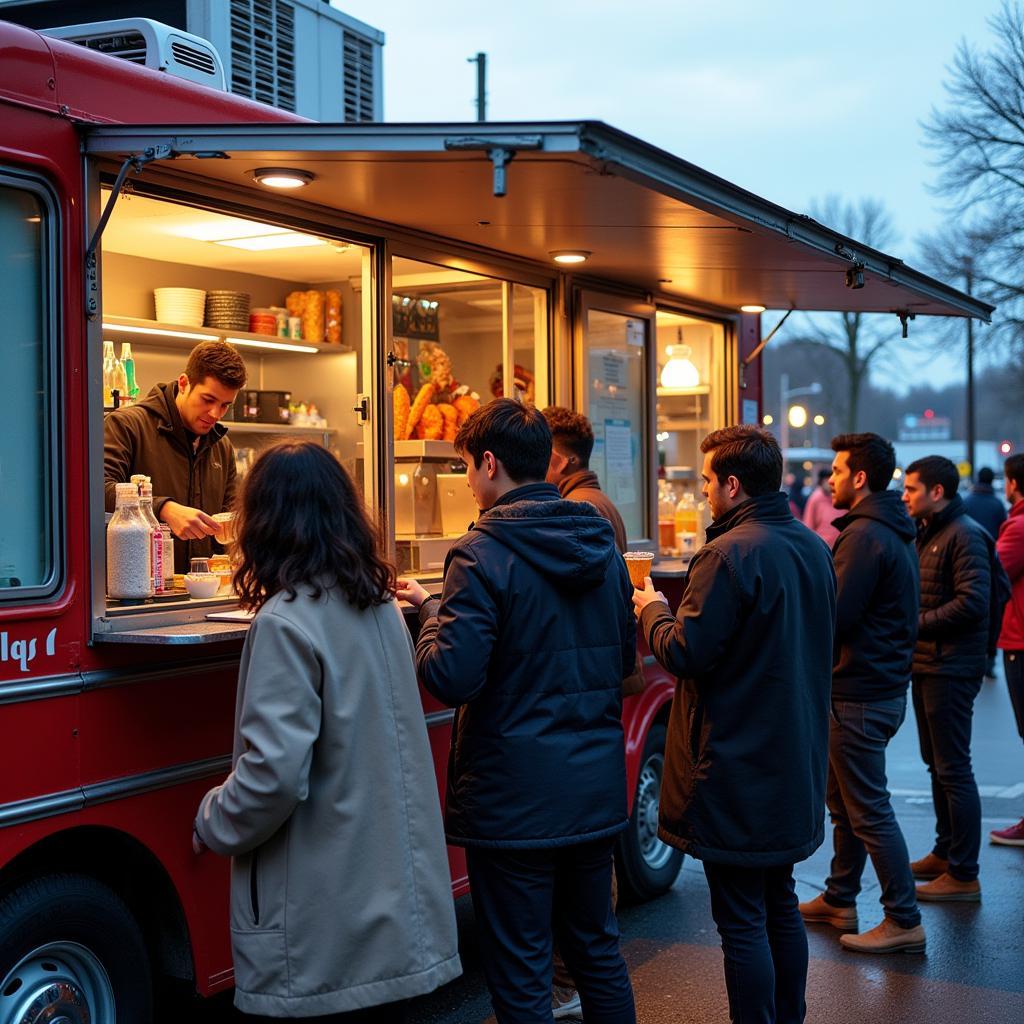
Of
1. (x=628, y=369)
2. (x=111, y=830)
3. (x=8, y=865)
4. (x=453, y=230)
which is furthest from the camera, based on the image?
(x=628, y=369)

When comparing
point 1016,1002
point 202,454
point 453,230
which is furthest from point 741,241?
point 1016,1002

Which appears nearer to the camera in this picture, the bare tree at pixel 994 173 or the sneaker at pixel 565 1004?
the sneaker at pixel 565 1004

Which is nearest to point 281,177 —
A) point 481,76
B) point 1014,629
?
point 1014,629

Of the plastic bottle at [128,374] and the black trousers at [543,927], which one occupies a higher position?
the plastic bottle at [128,374]

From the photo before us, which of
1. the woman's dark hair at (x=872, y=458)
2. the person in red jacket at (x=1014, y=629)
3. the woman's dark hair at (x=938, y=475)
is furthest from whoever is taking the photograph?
the person in red jacket at (x=1014, y=629)

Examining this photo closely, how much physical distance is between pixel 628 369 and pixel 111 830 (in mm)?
4222

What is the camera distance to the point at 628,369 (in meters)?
7.20

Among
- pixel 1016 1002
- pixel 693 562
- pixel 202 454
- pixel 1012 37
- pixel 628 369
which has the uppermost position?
pixel 1012 37

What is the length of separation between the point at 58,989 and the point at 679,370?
5.69 m

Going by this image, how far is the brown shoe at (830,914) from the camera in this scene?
18.7 ft

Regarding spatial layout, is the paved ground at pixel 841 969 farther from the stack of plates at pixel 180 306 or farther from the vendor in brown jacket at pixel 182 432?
the stack of plates at pixel 180 306

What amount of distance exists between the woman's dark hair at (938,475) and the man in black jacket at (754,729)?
247cm

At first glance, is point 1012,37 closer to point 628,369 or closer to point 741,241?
point 628,369

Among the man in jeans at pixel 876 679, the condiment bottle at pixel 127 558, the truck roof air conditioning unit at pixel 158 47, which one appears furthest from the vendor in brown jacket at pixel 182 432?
the man in jeans at pixel 876 679
